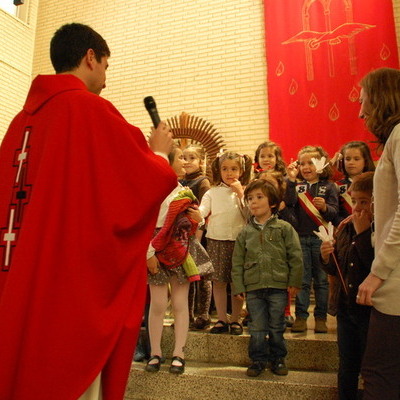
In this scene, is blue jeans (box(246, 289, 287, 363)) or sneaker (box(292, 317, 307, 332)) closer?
blue jeans (box(246, 289, 287, 363))

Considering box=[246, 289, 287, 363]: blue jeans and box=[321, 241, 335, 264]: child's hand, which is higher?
box=[321, 241, 335, 264]: child's hand

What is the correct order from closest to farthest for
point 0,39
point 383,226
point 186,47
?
1. point 383,226
2. point 186,47
3. point 0,39

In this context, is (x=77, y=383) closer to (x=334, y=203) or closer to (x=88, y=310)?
(x=88, y=310)

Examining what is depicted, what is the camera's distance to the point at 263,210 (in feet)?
9.72

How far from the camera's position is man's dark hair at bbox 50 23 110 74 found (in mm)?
1700

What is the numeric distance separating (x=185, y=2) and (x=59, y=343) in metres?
7.16

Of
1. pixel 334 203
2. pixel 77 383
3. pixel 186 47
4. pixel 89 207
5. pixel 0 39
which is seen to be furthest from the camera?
pixel 0 39

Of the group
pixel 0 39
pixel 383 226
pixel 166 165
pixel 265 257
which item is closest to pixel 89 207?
pixel 166 165

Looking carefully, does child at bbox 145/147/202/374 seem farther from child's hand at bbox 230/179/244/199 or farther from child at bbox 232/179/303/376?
child's hand at bbox 230/179/244/199

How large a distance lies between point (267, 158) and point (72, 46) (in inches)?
93.8

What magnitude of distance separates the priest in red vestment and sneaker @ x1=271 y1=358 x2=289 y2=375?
151 centimetres

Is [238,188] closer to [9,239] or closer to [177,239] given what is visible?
[177,239]

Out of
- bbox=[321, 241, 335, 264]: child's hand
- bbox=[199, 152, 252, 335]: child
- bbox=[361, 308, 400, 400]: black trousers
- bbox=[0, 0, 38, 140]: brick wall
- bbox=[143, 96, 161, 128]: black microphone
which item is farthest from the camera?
bbox=[0, 0, 38, 140]: brick wall

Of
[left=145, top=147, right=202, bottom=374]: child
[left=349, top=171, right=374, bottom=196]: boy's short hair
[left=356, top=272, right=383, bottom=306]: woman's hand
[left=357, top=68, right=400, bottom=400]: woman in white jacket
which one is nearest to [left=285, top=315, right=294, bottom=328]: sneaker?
[left=145, top=147, right=202, bottom=374]: child
